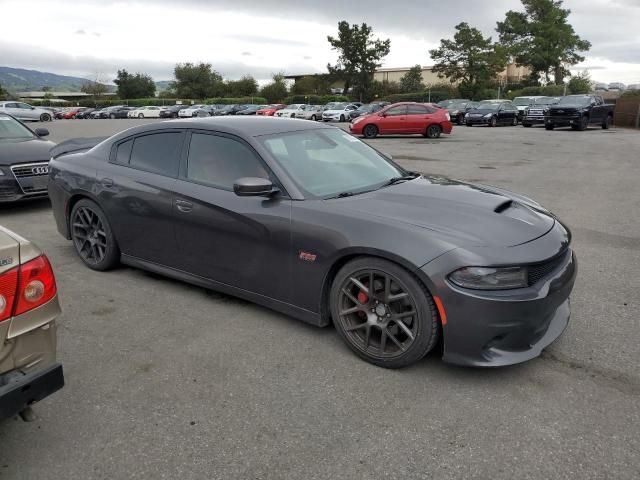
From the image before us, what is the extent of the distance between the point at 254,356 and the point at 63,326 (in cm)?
152

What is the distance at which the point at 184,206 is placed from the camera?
3.99 meters

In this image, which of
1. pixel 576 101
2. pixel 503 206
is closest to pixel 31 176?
pixel 503 206

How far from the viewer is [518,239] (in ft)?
10.0

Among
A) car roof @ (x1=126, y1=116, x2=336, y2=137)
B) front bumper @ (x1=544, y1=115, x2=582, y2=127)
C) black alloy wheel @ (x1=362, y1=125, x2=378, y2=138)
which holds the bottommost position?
black alloy wheel @ (x1=362, y1=125, x2=378, y2=138)

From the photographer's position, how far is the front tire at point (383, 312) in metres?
2.96

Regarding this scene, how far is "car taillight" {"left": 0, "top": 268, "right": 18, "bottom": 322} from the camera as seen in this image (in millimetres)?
2051

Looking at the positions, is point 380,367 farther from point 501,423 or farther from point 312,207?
point 312,207

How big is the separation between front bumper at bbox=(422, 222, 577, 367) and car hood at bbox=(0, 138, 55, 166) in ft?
21.8

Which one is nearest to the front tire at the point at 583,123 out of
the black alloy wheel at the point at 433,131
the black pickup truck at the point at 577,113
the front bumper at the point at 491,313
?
the black pickup truck at the point at 577,113

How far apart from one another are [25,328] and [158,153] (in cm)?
248

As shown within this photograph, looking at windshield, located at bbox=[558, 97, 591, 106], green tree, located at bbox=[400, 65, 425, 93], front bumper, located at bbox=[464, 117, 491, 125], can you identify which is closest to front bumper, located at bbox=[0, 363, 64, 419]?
windshield, located at bbox=[558, 97, 591, 106]

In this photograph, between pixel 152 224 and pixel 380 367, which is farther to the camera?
pixel 152 224

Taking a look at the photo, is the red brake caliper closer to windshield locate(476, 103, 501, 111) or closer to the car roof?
the car roof

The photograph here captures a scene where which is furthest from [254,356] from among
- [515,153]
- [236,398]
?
[515,153]
